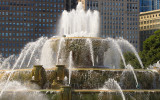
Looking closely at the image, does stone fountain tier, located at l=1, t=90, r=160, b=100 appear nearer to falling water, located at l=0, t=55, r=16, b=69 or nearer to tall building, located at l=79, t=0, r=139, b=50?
falling water, located at l=0, t=55, r=16, b=69

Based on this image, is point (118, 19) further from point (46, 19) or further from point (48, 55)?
point (48, 55)

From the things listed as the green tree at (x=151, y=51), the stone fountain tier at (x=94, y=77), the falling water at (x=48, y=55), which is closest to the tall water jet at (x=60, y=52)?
the falling water at (x=48, y=55)

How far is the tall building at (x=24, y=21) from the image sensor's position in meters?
142

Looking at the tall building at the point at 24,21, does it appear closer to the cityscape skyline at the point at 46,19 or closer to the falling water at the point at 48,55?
the cityscape skyline at the point at 46,19

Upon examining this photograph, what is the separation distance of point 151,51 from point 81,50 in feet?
117

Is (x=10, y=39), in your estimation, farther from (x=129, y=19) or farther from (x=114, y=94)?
(x=114, y=94)

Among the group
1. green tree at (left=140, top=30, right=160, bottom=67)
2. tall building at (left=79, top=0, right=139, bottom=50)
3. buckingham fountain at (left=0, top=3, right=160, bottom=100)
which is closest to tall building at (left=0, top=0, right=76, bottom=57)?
tall building at (left=79, top=0, right=139, bottom=50)

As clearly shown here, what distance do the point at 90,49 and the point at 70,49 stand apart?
1.98 m

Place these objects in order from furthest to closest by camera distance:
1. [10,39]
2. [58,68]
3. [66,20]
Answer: [10,39], [66,20], [58,68]

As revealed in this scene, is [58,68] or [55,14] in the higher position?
[55,14]

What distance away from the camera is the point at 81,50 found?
34.2 meters

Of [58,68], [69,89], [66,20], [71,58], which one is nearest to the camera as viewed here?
[69,89]

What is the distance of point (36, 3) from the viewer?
483ft

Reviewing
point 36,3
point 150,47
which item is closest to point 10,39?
point 36,3
